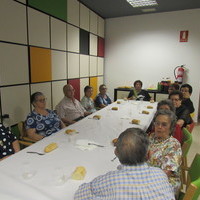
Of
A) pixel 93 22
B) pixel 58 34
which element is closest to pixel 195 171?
pixel 58 34

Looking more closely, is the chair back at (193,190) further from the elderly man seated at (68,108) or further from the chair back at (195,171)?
the elderly man seated at (68,108)

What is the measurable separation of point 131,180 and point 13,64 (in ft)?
8.93

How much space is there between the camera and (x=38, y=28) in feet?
11.1

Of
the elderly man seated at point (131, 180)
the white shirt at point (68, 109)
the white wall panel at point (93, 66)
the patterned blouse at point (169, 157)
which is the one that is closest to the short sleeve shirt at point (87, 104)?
the white shirt at point (68, 109)

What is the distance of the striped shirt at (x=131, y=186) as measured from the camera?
0.87 meters

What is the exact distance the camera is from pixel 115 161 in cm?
146

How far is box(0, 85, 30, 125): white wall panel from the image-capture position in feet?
9.29

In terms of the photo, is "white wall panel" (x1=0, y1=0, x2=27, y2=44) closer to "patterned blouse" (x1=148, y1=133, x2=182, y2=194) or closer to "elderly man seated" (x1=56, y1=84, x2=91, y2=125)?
"elderly man seated" (x1=56, y1=84, x2=91, y2=125)

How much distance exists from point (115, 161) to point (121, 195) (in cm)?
60

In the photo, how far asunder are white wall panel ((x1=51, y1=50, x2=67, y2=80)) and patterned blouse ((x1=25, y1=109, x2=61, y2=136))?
1.56 meters

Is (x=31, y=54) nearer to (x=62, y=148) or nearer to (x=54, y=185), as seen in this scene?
(x=62, y=148)

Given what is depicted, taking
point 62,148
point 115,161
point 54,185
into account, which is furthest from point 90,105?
point 54,185

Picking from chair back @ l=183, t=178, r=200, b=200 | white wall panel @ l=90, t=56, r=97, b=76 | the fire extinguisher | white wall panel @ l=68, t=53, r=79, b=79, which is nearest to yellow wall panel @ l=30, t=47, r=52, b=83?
white wall panel @ l=68, t=53, r=79, b=79

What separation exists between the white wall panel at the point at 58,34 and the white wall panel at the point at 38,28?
0.16 metres
